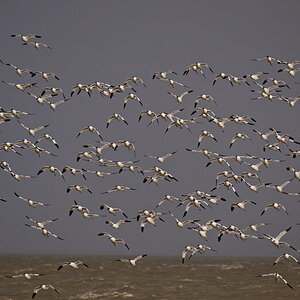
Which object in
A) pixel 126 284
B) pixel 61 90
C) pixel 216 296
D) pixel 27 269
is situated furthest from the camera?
pixel 27 269

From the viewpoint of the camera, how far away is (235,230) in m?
57.6

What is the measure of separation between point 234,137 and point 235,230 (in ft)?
34.8

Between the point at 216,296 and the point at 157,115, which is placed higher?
the point at 157,115

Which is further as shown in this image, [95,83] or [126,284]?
[126,284]

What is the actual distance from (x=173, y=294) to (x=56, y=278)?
26.2 m

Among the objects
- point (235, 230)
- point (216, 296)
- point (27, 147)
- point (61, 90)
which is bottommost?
point (216, 296)

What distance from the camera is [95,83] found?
6166cm

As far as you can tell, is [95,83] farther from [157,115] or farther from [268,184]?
[268,184]

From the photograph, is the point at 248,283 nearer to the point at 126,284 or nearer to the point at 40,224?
the point at 126,284

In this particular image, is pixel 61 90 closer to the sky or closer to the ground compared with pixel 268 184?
closer to the sky

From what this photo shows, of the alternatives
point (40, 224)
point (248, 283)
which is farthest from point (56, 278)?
point (40, 224)

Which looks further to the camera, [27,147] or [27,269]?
[27,269]

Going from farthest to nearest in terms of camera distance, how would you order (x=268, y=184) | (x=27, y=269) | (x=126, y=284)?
(x=27, y=269) < (x=126, y=284) < (x=268, y=184)

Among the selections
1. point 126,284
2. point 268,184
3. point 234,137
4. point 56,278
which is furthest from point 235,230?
point 56,278
